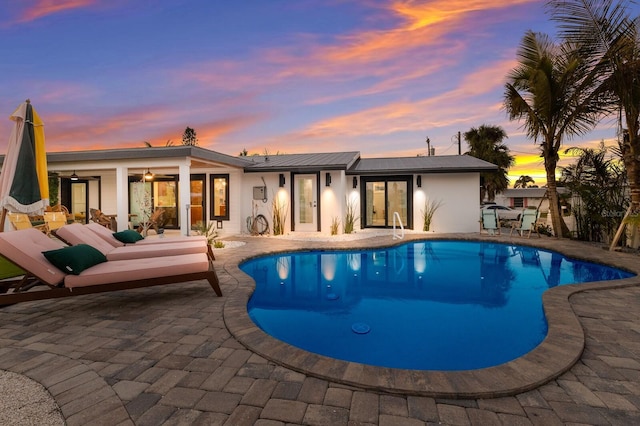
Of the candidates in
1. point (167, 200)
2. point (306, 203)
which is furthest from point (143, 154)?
point (306, 203)

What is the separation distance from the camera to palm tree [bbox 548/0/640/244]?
7.02m

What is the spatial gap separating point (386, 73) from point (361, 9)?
3034mm

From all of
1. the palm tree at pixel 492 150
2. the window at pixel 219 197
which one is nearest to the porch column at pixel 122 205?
the window at pixel 219 197

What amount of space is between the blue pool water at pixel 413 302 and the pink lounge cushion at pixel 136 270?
110 centimetres

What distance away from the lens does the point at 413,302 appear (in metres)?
5.17

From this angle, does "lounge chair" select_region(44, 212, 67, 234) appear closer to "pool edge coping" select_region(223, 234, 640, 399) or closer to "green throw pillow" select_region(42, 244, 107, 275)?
"green throw pillow" select_region(42, 244, 107, 275)

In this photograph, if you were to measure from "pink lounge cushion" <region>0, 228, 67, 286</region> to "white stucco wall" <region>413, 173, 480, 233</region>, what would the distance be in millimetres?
11946

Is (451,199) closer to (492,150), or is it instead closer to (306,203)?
(306,203)

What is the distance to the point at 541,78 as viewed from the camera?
9.55m

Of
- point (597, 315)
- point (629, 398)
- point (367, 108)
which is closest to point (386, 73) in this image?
point (367, 108)

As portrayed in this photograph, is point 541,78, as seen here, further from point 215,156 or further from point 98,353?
point 98,353

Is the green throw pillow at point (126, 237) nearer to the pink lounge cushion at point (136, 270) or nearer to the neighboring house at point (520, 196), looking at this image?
the pink lounge cushion at point (136, 270)

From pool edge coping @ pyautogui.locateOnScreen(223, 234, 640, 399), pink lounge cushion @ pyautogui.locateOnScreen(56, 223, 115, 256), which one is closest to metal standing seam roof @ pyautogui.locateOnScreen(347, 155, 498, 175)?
pool edge coping @ pyautogui.locateOnScreen(223, 234, 640, 399)

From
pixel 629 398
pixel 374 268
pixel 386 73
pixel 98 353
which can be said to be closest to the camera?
pixel 629 398
